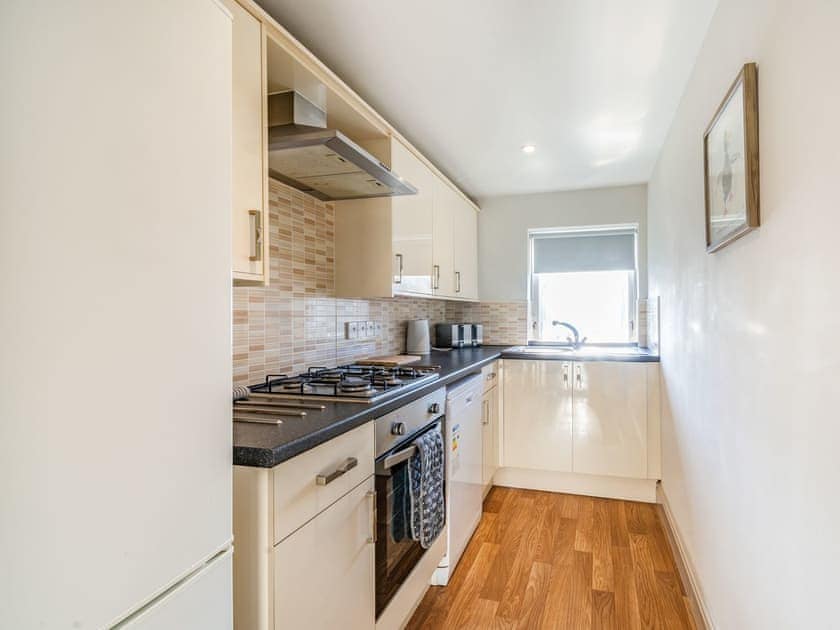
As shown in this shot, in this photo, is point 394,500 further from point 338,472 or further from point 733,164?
point 733,164

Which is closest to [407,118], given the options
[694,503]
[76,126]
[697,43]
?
[697,43]

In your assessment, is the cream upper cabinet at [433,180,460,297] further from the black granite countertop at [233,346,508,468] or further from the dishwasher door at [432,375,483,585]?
the black granite countertop at [233,346,508,468]

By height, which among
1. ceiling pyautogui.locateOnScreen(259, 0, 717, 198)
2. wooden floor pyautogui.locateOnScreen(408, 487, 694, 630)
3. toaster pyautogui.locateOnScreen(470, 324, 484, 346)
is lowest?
wooden floor pyautogui.locateOnScreen(408, 487, 694, 630)

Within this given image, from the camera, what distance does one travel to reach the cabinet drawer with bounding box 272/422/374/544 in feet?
3.48

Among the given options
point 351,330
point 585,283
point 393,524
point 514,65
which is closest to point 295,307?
point 351,330

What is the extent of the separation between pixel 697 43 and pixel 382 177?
1.27 metres

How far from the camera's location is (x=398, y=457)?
1.59 metres

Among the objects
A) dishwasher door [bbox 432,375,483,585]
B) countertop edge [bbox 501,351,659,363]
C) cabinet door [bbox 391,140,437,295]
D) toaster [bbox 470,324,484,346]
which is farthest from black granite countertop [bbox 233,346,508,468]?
toaster [bbox 470,324,484,346]

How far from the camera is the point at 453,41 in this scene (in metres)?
1.77

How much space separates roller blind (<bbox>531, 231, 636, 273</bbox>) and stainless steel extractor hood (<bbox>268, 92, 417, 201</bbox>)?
7.33 ft

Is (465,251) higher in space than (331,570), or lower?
higher

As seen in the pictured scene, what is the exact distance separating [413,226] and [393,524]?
1.56 metres

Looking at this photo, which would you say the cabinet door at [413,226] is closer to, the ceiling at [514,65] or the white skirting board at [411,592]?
the ceiling at [514,65]

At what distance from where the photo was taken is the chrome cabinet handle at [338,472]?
46.7 inches
